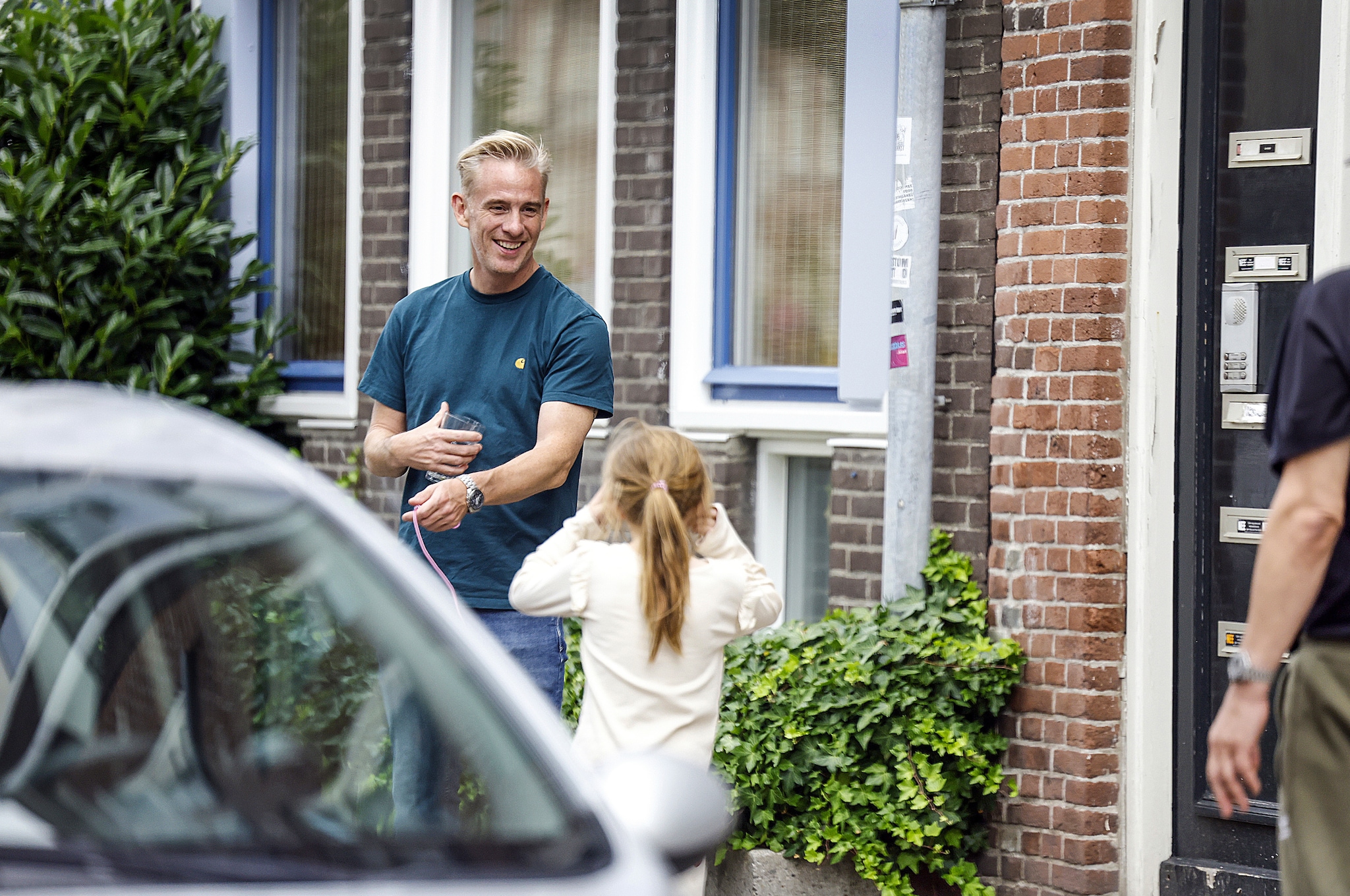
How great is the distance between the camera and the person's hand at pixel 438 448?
3.91 metres

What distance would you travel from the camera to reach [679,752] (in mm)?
3852

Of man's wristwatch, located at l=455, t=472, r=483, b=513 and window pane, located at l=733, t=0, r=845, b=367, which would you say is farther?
window pane, located at l=733, t=0, r=845, b=367

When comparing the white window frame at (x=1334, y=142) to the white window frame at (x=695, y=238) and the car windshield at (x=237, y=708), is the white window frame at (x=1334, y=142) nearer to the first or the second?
the white window frame at (x=695, y=238)

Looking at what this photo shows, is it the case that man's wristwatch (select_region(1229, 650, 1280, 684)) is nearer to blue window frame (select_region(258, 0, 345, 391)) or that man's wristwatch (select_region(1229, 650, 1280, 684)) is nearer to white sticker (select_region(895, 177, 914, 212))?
white sticker (select_region(895, 177, 914, 212))

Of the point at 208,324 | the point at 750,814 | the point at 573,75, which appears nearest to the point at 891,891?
the point at 750,814

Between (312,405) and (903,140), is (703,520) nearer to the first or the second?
(903,140)

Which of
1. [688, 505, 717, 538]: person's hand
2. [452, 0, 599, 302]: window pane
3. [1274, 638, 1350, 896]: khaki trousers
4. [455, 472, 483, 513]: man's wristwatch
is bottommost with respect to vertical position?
[1274, 638, 1350, 896]: khaki trousers

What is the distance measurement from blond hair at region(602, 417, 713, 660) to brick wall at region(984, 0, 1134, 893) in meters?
1.49

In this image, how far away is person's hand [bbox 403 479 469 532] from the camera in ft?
12.5

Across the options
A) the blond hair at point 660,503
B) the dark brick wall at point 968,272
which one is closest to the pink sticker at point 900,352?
the dark brick wall at point 968,272

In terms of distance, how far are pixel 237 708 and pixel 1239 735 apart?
1793 millimetres

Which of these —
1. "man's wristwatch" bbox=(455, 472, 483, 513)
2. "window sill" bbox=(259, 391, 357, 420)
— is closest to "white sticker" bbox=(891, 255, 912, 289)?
"man's wristwatch" bbox=(455, 472, 483, 513)

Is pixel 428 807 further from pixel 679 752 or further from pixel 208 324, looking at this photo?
pixel 208 324

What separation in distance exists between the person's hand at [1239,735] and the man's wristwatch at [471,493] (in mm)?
1868
